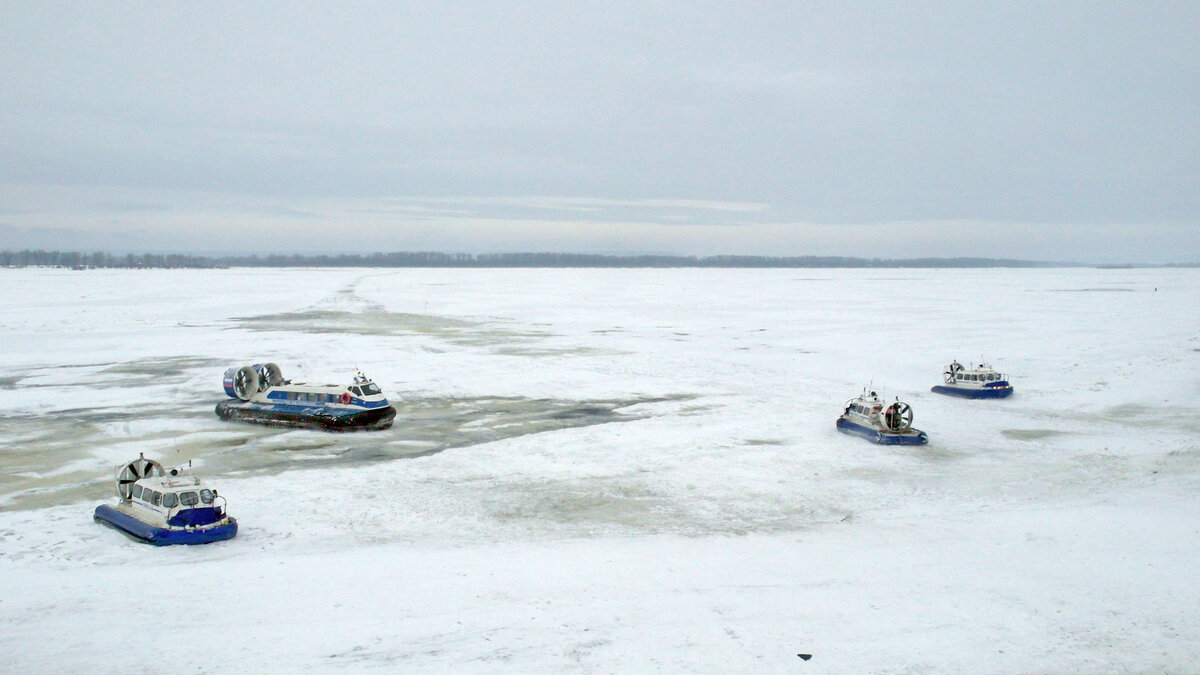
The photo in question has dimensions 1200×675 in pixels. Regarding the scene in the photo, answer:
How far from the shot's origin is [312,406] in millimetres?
29109

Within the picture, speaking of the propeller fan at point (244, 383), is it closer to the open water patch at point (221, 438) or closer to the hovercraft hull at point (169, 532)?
the open water patch at point (221, 438)

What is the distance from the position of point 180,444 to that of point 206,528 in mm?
10029

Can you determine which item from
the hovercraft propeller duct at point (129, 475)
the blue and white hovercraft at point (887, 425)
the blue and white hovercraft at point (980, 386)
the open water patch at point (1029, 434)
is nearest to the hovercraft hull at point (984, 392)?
the blue and white hovercraft at point (980, 386)

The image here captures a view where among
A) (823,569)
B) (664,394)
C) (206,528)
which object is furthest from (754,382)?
(206,528)

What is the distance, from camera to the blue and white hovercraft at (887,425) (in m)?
26.8

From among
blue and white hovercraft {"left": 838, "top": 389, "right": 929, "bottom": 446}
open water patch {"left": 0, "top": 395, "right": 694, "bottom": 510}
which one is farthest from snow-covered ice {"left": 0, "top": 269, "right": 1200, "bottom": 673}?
blue and white hovercraft {"left": 838, "top": 389, "right": 929, "bottom": 446}

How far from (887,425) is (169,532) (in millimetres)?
19878

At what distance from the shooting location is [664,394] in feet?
116

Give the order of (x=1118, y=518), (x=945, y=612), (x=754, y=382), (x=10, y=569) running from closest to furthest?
(x=945, y=612), (x=10, y=569), (x=1118, y=518), (x=754, y=382)

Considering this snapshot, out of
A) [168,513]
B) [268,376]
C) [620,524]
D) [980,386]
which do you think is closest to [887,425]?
[980,386]

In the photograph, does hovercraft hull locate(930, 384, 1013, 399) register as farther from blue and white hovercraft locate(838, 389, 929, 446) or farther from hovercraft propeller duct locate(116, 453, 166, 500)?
hovercraft propeller duct locate(116, 453, 166, 500)

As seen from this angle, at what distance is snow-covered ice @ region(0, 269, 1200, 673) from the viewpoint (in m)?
13.3

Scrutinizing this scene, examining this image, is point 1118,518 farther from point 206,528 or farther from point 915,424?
point 206,528

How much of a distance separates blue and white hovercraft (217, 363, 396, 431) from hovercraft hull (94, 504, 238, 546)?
10.3 m
